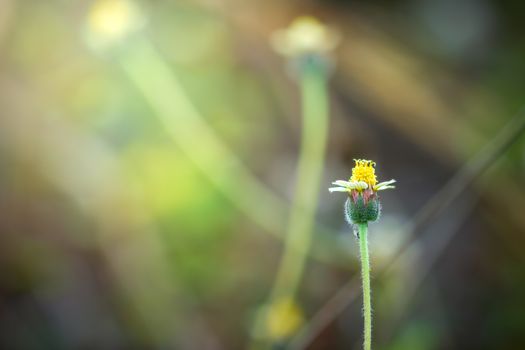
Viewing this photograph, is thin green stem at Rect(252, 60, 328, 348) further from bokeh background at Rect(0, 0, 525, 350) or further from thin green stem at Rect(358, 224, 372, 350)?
thin green stem at Rect(358, 224, 372, 350)

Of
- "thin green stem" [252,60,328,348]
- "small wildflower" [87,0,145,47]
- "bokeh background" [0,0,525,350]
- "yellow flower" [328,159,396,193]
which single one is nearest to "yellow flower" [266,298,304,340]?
"thin green stem" [252,60,328,348]

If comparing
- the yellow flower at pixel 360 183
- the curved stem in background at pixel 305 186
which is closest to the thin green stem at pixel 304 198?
the curved stem in background at pixel 305 186

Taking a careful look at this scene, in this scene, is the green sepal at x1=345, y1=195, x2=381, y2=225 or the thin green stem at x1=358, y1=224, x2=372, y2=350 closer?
the thin green stem at x1=358, y1=224, x2=372, y2=350

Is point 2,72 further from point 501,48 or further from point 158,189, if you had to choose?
point 501,48

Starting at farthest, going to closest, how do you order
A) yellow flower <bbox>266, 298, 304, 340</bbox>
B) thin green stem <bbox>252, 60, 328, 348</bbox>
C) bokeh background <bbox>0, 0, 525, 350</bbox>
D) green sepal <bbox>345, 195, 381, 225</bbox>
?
bokeh background <bbox>0, 0, 525, 350</bbox> < thin green stem <bbox>252, 60, 328, 348</bbox> < yellow flower <bbox>266, 298, 304, 340</bbox> < green sepal <bbox>345, 195, 381, 225</bbox>

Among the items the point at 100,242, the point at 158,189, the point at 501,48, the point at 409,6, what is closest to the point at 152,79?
the point at 158,189

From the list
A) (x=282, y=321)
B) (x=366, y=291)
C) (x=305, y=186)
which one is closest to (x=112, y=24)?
(x=305, y=186)

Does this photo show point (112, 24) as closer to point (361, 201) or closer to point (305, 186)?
point (305, 186)

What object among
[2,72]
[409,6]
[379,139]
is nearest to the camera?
[2,72]

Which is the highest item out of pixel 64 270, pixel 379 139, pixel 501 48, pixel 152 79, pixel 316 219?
pixel 501 48
